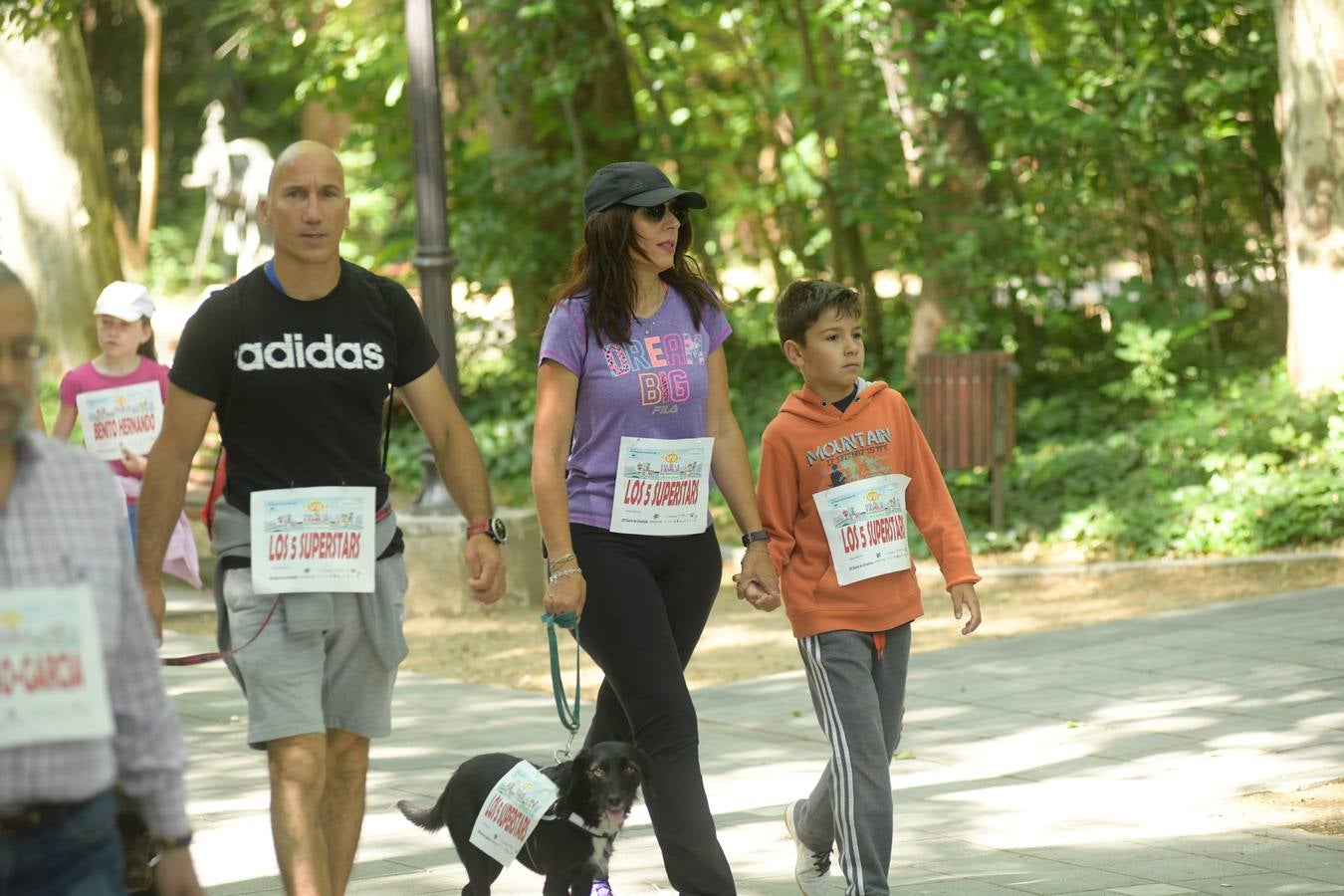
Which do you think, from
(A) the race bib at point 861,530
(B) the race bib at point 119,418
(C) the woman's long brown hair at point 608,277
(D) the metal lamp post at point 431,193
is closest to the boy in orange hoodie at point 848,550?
(A) the race bib at point 861,530

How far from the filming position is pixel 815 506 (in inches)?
194

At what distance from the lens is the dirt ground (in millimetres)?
9836

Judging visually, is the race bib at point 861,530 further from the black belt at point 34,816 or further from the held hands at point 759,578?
the black belt at point 34,816

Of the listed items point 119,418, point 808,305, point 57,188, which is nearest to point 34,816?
point 808,305

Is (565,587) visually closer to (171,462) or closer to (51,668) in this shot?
(171,462)

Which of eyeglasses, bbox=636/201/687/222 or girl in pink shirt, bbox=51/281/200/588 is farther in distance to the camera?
girl in pink shirt, bbox=51/281/200/588

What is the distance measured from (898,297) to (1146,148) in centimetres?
341

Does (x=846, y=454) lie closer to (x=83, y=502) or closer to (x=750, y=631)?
(x=83, y=502)

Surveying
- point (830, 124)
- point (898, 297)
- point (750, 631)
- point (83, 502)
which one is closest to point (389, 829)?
point (83, 502)

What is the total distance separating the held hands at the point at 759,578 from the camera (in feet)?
16.0

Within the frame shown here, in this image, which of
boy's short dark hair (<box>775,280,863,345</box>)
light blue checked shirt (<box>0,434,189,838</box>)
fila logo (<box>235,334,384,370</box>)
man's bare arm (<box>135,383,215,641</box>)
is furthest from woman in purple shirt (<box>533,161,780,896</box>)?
light blue checked shirt (<box>0,434,189,838</box>)

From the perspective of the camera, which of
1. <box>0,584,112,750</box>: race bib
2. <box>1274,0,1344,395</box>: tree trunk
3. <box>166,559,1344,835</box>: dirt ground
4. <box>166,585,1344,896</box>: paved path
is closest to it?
<box>0,584,112,750</box>: race bib

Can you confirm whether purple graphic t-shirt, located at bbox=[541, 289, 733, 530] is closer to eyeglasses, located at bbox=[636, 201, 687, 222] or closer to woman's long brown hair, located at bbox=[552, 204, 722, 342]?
woman's long brown hair, located at bbox=[552, 204, 722, 342]

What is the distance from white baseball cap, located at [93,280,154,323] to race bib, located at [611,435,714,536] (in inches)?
162
